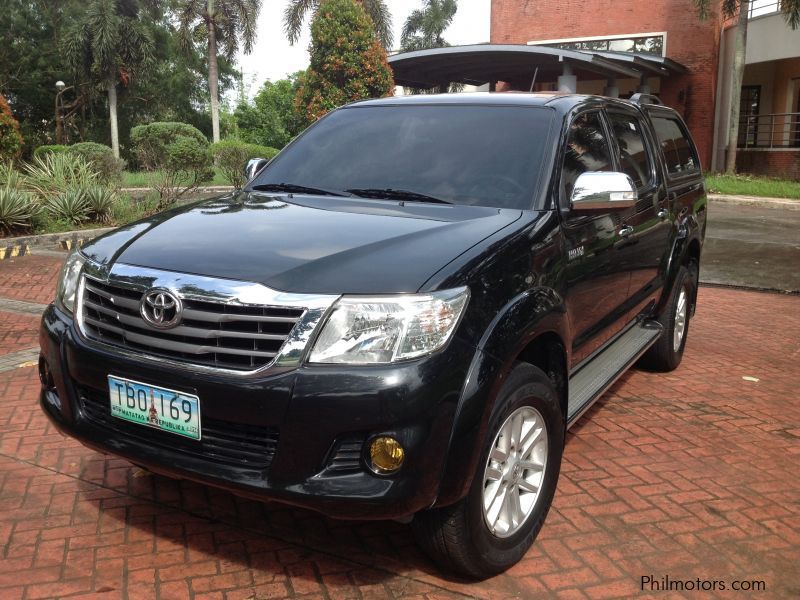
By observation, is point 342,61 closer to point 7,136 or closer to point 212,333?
point 7,136

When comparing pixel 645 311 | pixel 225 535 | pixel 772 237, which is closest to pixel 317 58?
pixel 772 237

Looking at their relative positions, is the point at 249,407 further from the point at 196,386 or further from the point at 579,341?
the point at 579,341

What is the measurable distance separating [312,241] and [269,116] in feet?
178

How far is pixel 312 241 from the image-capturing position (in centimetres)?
294

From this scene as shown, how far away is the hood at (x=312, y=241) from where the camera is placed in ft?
8.59

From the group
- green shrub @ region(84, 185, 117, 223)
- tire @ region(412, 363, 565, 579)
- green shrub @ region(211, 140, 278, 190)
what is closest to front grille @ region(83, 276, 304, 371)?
tire @ region(412, 363, 565, 579)

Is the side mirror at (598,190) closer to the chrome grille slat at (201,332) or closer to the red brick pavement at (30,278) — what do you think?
the chrome grille slat at (201,332)

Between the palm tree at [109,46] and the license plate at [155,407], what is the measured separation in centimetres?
3998

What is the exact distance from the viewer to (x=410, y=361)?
8.12 ft

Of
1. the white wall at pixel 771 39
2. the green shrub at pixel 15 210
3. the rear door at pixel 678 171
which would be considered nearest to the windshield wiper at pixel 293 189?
the rear door at pixel 678 171

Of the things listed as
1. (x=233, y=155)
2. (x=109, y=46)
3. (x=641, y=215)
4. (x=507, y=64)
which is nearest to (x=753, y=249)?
(x=641, y=215)

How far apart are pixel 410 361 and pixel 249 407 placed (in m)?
0.55

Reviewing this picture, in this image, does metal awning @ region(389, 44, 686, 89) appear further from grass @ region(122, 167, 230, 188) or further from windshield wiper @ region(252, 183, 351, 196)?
windshield wiper @ region(252, 183, 351, 196)

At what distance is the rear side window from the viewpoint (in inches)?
217
